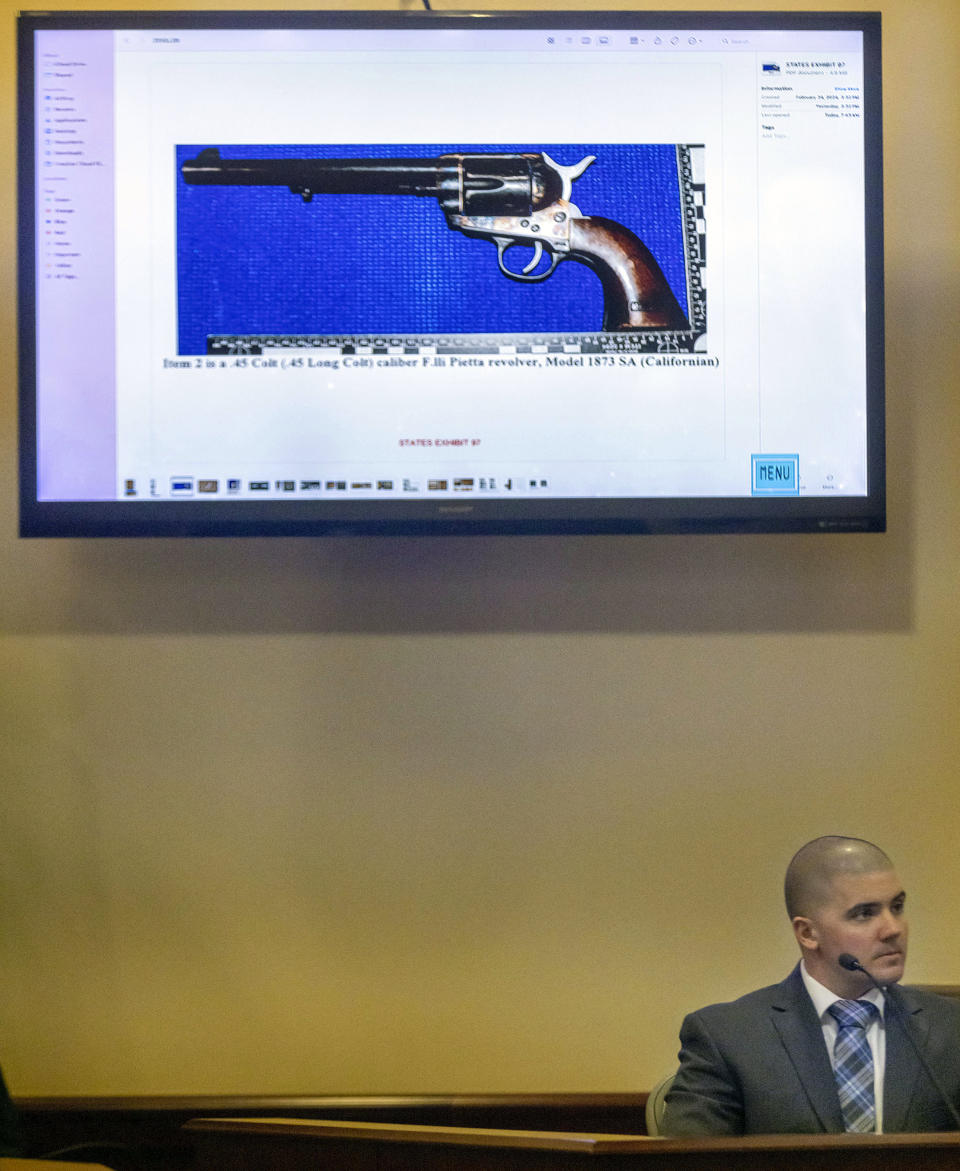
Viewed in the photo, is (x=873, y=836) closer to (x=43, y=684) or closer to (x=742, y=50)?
(x=742, y=50)

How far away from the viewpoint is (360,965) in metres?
2.20

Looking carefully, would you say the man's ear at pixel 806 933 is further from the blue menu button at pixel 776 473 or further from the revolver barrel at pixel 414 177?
the revolver barrel at pixel 414 177

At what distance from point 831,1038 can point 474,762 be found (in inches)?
34.9

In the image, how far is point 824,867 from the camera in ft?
5.23

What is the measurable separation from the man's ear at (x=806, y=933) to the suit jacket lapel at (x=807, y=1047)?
0.17 ft

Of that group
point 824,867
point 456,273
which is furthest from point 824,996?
point 456,273

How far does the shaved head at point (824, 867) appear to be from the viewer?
1575 millimetres

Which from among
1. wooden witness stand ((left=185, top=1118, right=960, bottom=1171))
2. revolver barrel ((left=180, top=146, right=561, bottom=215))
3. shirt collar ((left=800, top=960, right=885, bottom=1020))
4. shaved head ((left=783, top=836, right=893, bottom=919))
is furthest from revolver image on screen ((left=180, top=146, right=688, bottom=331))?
wooden witness stand ((left=185, top=1118, right=960, bottom=1171))

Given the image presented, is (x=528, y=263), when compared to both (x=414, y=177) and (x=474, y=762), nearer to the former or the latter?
(x=414, y=177)

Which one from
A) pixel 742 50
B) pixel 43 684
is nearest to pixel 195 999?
pixel 43 684

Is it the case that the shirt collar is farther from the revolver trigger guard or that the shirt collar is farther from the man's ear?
the revolver trigger guard

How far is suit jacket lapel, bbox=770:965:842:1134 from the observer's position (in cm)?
149

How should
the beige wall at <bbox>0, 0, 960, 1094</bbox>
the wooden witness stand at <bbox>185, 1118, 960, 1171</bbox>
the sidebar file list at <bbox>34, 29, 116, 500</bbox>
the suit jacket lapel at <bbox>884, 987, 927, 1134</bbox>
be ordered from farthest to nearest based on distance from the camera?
the beige wall at <bbox>0, 0, 960, 1094</bbox>
the sidebar file list at <bbox>34, 29, 116, 500</bbox>
the suit jacket lapel at <bbox>884, 987, 927, 1134</bbox>
the wooden witness stand at <bbox>185, 1118, 960, 1171</bbox>

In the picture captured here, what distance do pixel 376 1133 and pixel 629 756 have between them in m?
1.25
